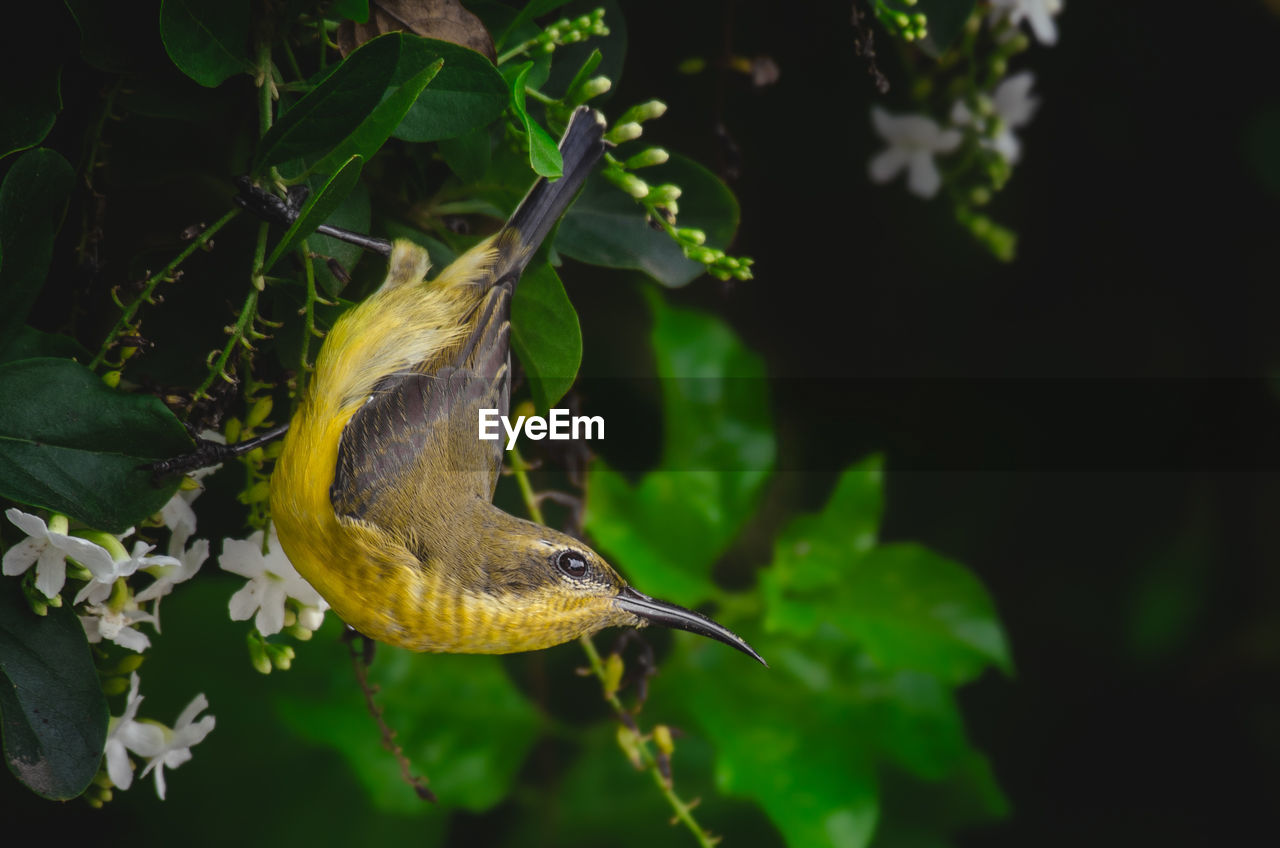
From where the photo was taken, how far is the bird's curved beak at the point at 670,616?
66 centimetres

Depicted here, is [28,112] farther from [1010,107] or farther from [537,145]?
[1010,107]

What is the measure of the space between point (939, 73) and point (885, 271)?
11.4 inches

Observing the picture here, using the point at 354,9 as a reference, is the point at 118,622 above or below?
below

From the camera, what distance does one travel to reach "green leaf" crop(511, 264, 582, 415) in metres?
0.64

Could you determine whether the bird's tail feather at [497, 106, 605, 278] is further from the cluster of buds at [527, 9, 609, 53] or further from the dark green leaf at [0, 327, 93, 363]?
the dark green leaf at [0, 327, 93, 363]

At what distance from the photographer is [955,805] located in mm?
1225

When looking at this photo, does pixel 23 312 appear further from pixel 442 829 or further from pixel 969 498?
pixel 969 498

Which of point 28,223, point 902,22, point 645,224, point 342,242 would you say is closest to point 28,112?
point 28,223

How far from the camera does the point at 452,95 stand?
0.57 meters

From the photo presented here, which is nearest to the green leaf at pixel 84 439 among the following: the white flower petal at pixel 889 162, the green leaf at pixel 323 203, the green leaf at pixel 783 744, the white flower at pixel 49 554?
the white flower at pixel 49 554

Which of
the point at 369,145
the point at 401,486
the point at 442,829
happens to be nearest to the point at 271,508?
the point at 401,486

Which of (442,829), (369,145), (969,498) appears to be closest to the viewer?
(369,145)

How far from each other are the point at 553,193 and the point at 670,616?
29cm

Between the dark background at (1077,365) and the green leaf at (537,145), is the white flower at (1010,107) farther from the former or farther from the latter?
the green leaf at (537,145)
